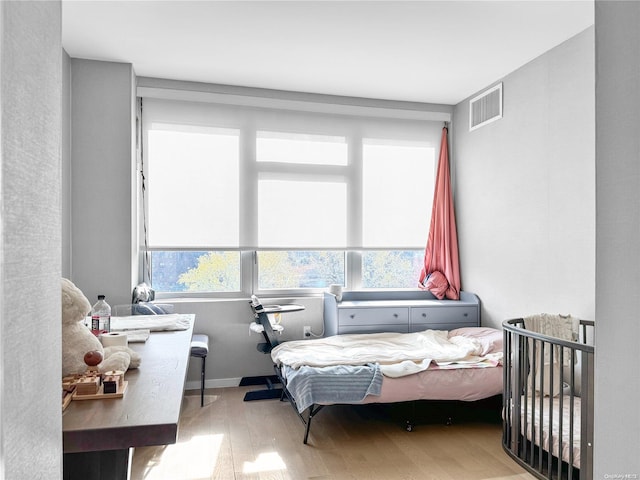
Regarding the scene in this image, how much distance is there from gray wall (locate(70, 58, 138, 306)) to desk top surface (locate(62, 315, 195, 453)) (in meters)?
2.28

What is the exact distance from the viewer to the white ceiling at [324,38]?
2.88 metres

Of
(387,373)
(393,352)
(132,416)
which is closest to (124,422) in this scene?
(132,416)

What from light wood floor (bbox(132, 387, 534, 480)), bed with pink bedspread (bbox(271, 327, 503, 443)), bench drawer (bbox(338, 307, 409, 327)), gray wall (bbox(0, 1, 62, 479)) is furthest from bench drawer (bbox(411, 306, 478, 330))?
gray wall (bbox(0, 1, 62, 479))

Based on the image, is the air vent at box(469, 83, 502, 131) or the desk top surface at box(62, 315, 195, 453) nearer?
the desk top surface at box(62, 315, 195, 453)

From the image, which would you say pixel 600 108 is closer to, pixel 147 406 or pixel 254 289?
pixel 147 406

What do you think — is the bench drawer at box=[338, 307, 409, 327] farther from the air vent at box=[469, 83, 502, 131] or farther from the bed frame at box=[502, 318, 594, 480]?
the air vent at box=[469, 83, 502, 131]

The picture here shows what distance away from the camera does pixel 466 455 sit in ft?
9.41

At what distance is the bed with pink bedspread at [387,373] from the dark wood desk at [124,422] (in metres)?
1.32

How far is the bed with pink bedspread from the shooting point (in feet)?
9.73

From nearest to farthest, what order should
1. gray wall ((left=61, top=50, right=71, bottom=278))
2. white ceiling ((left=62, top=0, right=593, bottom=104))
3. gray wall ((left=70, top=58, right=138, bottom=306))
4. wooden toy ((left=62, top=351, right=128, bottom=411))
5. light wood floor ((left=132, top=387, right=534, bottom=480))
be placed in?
1. wooden toy ((left=62, top=351, right=128, bottom=411))
2. light wood floor ((left=132, top=387, right=534, bottom=480))
3. white ceiling ((left=62, top=0, right=593, bottom=104))
4. gray wall ((left=61, top=50, right=71, bottom=278))
5. gray wall ((left=70, top=58, right=138, bottom=306))

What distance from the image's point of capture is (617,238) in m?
0.79

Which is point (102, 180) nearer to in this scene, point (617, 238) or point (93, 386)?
point (93, 386)

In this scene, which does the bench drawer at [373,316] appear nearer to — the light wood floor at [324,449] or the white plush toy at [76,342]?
the light wood floor at [324,449]

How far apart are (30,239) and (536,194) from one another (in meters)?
3.61
